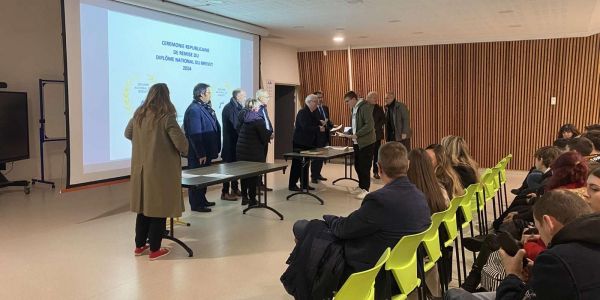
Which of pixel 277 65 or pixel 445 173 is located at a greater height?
pixel 277 65

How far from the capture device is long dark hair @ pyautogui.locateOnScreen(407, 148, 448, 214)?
297cm

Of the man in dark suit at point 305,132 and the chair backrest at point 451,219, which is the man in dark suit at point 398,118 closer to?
the man in dark suit at point 305,132

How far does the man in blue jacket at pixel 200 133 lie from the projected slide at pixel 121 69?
31.5 inches

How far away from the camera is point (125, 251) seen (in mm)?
4273

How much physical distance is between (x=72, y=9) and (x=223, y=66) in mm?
2734

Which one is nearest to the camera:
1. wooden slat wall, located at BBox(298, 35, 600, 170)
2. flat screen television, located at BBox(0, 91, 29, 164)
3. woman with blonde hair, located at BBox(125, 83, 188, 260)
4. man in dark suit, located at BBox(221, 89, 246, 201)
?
woman with blonde hair, located at BBox(125, 83, 188, 260)

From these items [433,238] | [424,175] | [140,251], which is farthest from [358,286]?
[140,251]

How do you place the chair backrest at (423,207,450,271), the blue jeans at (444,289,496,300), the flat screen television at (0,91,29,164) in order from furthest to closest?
the flat screen television at (0,91,29,164) < the chair backrest at (423,207,450,271) < the blue jeans at (444,289,496,300)

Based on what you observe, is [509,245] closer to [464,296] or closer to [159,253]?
[464,296]

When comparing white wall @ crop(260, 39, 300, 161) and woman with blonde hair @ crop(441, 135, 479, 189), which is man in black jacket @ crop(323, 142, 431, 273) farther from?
white wall @ crop(260, 39, 300, 161)

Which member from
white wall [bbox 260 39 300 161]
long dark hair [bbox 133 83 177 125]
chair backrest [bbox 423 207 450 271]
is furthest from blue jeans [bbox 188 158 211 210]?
white wall [bbox 260 39 300 161]

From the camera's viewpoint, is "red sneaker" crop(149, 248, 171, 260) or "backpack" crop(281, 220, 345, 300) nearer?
"backpack" crop(281, 220, 345, 300)

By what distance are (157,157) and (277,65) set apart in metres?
6.83

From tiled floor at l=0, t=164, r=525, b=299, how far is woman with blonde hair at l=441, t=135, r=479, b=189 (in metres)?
1.68
